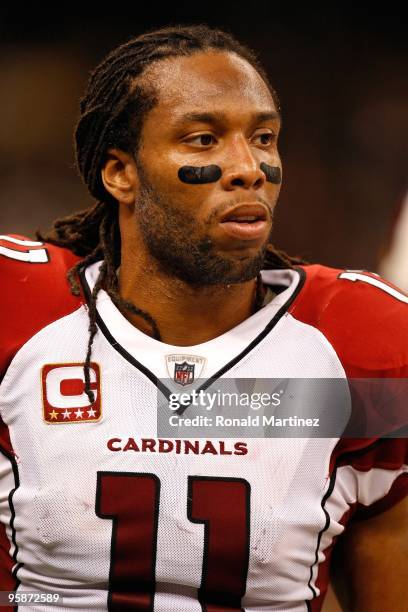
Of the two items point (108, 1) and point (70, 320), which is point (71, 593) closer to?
point (70, 320)

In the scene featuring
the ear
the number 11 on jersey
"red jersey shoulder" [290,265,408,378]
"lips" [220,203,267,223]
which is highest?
the ear

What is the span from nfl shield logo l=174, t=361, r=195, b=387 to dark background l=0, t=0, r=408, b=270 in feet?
6.15

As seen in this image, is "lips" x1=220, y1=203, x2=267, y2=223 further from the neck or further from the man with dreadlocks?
the neck

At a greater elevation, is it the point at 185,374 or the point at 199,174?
the point at 199,174

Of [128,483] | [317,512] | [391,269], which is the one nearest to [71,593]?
[128,483]

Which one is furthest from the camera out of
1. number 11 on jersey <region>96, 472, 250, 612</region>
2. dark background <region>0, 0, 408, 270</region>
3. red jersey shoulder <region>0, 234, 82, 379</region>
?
dark background <region>0, 0, 408, 270</region>

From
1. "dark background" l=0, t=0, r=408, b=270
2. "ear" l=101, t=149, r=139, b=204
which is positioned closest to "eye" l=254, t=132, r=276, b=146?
"ear" l=101, t=149, r=139, b=204

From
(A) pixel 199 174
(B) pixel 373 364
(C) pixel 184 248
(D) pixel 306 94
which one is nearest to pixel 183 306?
(C) pixel 184 248

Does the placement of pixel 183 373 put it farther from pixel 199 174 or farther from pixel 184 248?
pixel 199 174

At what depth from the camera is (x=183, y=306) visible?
4.71 feet

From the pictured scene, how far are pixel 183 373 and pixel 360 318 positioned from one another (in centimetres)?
30

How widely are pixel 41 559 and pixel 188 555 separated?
9.2 inches

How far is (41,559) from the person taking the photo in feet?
4.36

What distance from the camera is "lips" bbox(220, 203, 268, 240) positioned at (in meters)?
1.34
